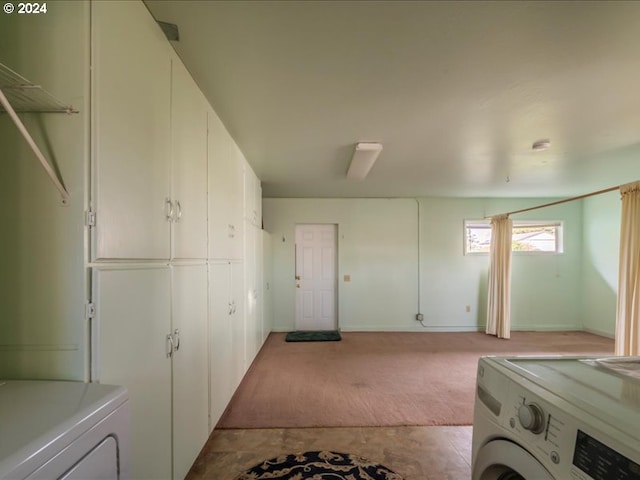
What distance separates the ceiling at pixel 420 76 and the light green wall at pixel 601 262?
81.5 inches

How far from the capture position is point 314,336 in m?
4.73

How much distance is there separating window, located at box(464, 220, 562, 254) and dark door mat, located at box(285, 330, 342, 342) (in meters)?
2.75

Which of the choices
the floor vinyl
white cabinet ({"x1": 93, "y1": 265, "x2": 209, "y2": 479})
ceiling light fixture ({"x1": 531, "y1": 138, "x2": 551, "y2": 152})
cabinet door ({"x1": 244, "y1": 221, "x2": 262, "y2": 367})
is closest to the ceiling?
ceiling light fixture ({"x1": 531, "y1": 138, "x2": 551, "y2": 152})

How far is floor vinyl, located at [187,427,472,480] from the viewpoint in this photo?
5.86 ft

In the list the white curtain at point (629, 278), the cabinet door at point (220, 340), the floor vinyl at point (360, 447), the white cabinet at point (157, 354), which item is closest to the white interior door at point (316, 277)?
the cabinet door at point (220, 340)

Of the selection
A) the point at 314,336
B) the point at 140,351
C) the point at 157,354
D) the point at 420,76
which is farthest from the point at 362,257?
the point at 140,351

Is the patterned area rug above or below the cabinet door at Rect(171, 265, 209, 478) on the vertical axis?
below

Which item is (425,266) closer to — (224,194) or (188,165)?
(224,194)

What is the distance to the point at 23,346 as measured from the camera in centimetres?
92

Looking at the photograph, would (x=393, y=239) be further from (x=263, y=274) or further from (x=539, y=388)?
(x=539, y=388)

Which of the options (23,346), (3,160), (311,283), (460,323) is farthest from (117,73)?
(460,323)

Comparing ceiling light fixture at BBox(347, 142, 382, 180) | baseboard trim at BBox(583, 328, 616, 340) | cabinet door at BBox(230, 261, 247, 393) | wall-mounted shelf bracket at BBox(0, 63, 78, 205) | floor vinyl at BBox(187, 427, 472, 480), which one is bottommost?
baseboard trim at BBox(583, 328, 616, 340)

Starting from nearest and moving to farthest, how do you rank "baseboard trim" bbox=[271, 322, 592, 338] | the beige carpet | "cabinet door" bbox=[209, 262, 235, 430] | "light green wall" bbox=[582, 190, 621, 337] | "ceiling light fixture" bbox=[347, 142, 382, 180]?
"cabinet door" bbox=[209, 262, 235, 430], the beige carpet, "ceiling light fixture" bbox=[347, 142, 382, 180], "light green wall" bbox=[582, 190, 621, 337], "baseboard trim" bbox=[271, 322, 592, 338]

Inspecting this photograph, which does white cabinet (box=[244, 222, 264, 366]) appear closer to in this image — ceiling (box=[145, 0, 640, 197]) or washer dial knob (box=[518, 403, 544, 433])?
ceiling (box=[145, 0, 640, 197])
